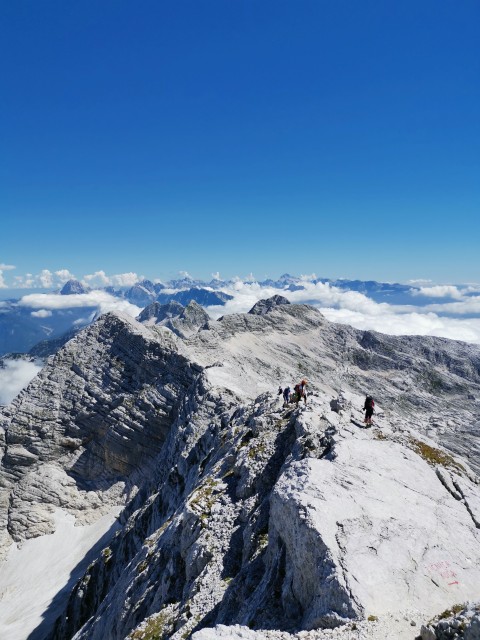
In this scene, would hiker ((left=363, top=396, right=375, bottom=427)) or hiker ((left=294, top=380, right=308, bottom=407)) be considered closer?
hiker ((left=363, top=396, right=375, bottom=427))

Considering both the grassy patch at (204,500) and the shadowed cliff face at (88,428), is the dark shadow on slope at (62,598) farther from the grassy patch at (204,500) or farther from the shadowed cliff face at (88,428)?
the grassy patch at (204,500)

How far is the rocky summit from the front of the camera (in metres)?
17.2

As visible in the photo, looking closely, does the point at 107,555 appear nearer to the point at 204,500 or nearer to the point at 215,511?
the point at 204,500

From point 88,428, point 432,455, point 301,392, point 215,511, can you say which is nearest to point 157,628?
point 215,511

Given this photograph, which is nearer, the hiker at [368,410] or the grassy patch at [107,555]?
the hiker at [368,410]

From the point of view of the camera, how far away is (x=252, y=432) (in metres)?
39.7

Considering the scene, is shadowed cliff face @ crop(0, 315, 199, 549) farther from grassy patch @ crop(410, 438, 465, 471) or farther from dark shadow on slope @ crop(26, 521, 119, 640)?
grassy patch @ crop(410, 438, 465, 471)

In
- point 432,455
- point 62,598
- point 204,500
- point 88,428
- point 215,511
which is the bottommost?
point 62,598

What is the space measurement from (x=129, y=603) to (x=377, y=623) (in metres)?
25.5

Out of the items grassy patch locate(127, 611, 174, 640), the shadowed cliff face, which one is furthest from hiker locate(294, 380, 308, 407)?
the shadowed cliff face

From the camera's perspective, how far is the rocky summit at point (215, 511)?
17203 mm

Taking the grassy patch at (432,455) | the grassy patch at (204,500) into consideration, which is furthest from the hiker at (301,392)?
the grassy patch at (204,500)

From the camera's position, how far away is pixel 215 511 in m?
29.9

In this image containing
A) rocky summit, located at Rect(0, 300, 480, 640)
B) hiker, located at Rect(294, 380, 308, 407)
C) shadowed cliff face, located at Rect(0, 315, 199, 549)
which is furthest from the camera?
shadowed cliff face, located at Rect(0, 315, 199, 549)
